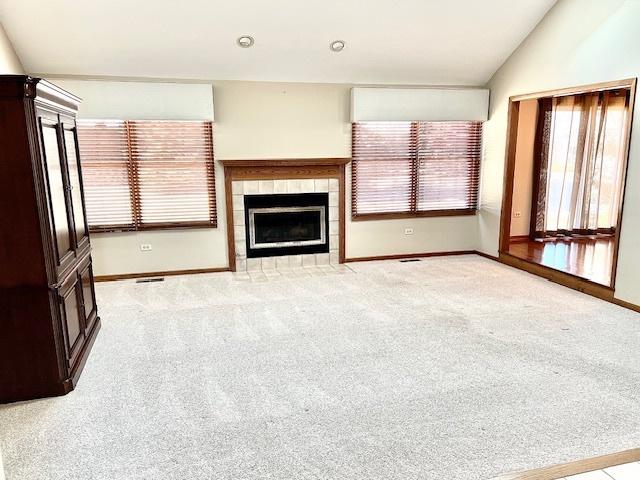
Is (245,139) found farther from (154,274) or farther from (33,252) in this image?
(33,252)

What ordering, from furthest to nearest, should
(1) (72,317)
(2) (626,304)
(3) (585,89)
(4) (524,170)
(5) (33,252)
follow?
1. (4) (524,170)
2. (3) (585,89)
3. (2) (626,304)
4. (1) (72,317)
5. (5) (33,252)

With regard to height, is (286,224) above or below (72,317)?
above

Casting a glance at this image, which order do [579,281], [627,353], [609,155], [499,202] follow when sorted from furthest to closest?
[609,155], [499,202], [579,281], [627,353]

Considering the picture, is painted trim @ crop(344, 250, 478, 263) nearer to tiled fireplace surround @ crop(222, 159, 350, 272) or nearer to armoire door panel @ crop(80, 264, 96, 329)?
tiled fireplace surround @ crop(222, 159, 350, 272)

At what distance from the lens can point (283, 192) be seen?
5938mm

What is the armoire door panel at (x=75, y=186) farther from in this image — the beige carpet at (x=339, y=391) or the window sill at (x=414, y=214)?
the window sill at (x=414, y=214)

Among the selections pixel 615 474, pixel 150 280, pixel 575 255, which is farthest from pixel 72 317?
pixel 575 255

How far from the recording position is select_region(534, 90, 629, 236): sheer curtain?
7145 mm

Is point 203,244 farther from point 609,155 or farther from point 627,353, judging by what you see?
point 609,155

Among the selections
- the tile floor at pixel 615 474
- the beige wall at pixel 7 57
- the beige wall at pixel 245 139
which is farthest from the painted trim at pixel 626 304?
the beige wall at pixel 7 57

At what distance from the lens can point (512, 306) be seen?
453 cm

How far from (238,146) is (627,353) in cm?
454

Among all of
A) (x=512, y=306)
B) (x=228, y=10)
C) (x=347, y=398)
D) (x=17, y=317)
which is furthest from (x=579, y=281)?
(x=17, y=317)

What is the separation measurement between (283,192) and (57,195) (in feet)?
10.3
